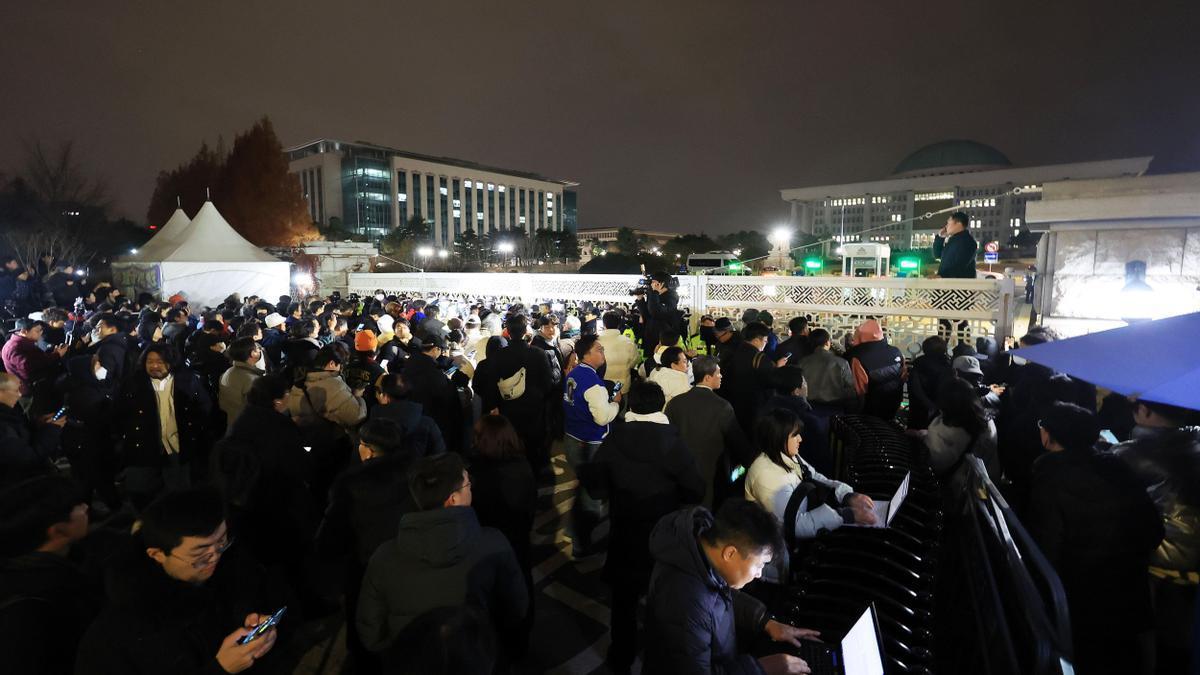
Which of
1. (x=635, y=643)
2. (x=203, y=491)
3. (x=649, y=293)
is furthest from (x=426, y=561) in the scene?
(x=649, y=293)

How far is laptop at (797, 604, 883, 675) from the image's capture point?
1852 millimetres

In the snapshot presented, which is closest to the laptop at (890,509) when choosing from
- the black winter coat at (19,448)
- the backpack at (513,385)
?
the backpack at (513,385)

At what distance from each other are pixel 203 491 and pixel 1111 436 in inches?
211

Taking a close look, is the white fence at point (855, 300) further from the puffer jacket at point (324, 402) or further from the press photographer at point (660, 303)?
the puffer jacket at point (324, 402)

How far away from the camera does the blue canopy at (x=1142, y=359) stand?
1937mm

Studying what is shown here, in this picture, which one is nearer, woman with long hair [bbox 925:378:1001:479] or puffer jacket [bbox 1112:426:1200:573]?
puffer jacket [bbox 1112:426:1200:573]

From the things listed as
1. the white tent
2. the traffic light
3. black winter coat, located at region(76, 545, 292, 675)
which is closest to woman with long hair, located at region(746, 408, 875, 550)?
black winter coat, located at region(76, 545, 292, 675)

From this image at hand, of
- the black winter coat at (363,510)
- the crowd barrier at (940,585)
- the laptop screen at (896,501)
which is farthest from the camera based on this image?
the black winter coat at (363,510)

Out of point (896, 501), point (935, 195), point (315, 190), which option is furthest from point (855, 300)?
point (315, 190)

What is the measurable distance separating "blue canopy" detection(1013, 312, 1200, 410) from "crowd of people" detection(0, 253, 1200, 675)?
0.53 meters

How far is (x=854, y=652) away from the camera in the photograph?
6.59 feet

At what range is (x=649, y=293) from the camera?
8.37 m

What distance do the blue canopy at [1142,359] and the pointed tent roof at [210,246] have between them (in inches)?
823

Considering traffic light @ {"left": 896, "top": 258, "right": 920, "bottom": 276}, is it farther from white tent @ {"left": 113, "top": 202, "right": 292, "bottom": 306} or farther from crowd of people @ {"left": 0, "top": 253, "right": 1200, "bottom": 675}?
white tent @ {"left": 113, "top": 202, "right": 292, "bottom": 306}
